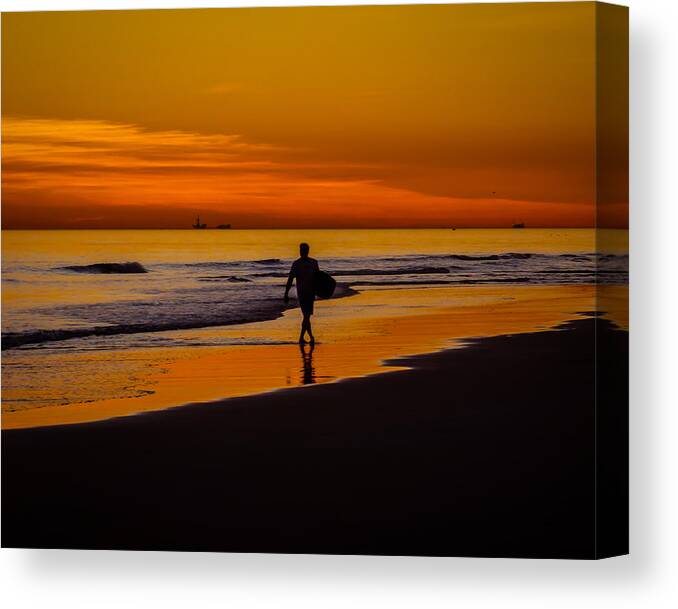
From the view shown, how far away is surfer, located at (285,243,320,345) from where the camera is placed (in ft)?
30.8

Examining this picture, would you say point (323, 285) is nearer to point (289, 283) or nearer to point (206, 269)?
point (289, 283)

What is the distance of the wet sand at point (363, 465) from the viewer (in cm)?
918

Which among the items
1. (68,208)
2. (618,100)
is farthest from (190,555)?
(618,100)

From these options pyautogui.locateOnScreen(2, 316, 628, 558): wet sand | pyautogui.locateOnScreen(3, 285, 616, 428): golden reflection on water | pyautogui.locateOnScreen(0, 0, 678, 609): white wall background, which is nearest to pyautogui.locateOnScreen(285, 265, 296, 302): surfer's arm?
pyautogui.locateOnScreen(3, 285, 616, 428): golden reflection on water

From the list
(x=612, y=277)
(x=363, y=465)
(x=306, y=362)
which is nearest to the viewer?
(x=612, y=277)

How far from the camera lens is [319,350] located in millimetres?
9430

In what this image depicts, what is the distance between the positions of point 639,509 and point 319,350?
2.14 metres

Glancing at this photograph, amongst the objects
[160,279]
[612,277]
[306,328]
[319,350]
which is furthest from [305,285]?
[612,277]

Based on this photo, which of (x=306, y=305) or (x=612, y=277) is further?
(x=306, y=305)

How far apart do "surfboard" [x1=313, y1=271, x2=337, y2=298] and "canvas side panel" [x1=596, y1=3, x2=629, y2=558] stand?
160 centimetres

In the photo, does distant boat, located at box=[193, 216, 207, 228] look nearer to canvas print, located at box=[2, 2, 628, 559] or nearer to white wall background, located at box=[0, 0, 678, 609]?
canvas print, located at box=[2, 2, 628, 559]

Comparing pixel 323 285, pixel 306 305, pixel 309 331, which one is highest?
pixel 323 285

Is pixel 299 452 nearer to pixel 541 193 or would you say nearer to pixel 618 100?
pixel 541 193

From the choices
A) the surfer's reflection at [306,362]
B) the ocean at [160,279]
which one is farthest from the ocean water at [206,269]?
the surfer's reflection at [306,362]
